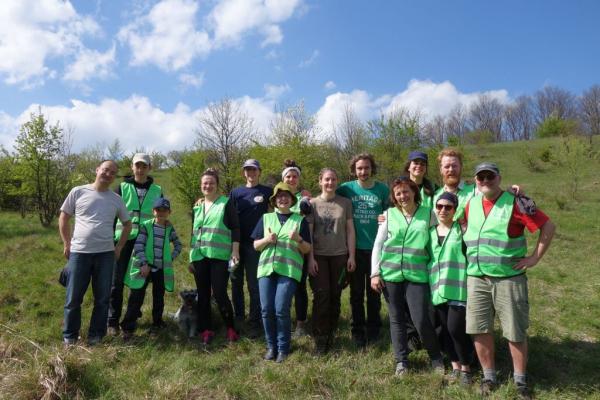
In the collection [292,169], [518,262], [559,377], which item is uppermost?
[292,169]

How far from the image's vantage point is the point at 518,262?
3324mm

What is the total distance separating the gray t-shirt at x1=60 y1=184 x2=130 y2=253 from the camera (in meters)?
4.36

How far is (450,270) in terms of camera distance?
3602mm

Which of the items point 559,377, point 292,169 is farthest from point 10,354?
point 559,377

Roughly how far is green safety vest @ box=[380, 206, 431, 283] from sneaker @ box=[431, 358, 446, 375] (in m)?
0.85

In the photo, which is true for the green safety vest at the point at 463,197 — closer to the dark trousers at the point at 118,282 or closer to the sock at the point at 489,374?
the sock at the point at 489,374

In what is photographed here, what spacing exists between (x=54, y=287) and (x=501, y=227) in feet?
23.4

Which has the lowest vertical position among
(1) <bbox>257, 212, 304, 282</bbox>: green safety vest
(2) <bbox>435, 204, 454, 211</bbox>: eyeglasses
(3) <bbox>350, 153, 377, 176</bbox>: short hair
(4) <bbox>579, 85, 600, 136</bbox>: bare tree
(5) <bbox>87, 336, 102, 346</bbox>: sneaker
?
(5) <bbox>87, 336, 102, 346</bbox>: sneaker

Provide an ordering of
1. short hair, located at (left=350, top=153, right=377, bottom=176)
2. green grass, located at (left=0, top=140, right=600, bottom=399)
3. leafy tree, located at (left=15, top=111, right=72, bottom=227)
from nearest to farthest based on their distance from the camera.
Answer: green grass, located at (left=0, top=140, right=600, bottom=399) → short hair, located at (left=350, top=153, right=377, bottom=176) → leafy tree, located at (left=15, top=111, right=72, bottom=227)

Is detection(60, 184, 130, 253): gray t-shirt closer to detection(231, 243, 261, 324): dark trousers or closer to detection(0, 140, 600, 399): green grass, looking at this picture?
detection(0, 140, 600, 399): green grass

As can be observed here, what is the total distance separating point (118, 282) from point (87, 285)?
478 mm

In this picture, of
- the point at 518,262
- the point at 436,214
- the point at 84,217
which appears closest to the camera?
the point at 518,262

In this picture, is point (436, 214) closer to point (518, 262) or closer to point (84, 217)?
point (518, 262)

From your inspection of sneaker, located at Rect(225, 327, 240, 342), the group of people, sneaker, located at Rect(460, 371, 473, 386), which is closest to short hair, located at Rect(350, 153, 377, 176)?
the group of people
